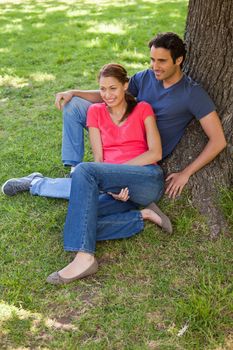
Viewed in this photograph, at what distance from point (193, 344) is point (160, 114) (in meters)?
1.76

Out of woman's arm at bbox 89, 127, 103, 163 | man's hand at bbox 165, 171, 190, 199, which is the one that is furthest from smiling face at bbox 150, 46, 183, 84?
man's hand at bbox 165, 171, 190, 199

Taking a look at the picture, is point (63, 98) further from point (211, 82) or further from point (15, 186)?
point (211, 82)

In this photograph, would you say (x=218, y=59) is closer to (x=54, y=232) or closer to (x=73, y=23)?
(x=54, y=232)

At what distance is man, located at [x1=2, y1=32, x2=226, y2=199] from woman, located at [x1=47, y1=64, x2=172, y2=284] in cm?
14

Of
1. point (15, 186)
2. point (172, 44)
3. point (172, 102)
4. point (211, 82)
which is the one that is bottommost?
point (15, 186)

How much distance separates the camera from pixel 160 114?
3.88m

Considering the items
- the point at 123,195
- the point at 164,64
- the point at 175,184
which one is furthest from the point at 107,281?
the point at 164,64

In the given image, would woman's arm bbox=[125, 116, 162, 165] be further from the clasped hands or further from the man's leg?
the man's leg

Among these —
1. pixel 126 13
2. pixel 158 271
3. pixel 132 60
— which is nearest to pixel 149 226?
pixel 158 271

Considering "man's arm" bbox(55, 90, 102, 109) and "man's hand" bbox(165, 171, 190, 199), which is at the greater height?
"man's arm" bbox(55, 90, 102, 109)

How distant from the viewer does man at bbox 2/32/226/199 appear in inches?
145

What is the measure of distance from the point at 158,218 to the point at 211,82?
1.12m

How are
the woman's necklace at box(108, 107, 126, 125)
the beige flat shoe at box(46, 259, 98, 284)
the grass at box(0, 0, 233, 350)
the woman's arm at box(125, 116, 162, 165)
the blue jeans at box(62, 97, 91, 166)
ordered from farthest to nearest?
the blue jeans at box(62, 97, 91, 166)
the woman's necklace at box(108, 107, 126, 125)
the woman's arm at box(125, 116, 162, 165)
the beige flat shoe at box(46, 259, 98, 284)
the grass at box(0, 0, 233, 350)

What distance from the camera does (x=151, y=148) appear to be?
12.4ft
